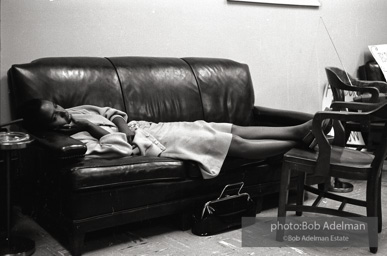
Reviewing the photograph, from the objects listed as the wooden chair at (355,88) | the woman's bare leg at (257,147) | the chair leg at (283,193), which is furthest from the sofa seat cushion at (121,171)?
the wooden chair at (355,88)

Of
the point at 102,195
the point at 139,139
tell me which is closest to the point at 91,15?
the point at 139,139

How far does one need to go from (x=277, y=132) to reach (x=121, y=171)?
3.55 ft

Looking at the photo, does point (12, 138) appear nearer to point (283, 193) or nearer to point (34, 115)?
point (34, 115)

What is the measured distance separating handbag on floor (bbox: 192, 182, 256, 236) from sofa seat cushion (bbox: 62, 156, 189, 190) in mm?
237

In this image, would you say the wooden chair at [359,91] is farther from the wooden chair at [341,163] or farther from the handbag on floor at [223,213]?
the handbag on floor at [223,213]

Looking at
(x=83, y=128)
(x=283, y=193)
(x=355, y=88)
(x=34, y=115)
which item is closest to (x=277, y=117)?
(x=355, y=88)

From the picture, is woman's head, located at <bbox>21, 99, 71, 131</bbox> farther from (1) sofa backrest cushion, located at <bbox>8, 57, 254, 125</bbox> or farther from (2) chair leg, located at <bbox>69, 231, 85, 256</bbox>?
(2) chair leg, located at <bbox>69, 231, 85, 256</bbox>

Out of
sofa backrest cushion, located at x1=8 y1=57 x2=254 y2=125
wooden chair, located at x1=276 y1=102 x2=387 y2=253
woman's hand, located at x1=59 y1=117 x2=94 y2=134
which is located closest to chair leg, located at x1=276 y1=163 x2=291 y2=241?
wooden chair, located at x1=276 y1=102 x2=387 y2=253

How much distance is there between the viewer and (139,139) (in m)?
2.62

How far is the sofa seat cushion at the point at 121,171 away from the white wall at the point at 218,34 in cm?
103

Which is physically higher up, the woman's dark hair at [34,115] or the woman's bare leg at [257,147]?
the woman's dark hair at [34,115]

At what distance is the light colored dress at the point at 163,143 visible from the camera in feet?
8.15

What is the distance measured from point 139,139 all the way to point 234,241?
756 mm

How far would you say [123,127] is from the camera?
2.72 m
